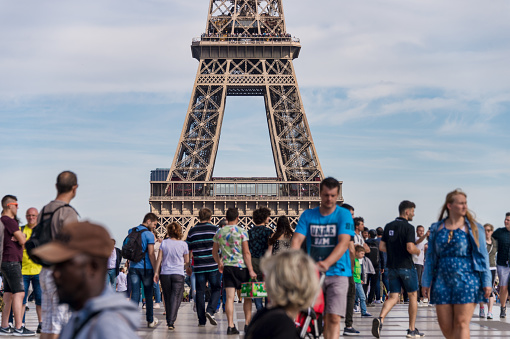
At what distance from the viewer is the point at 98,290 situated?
3021 millimetres

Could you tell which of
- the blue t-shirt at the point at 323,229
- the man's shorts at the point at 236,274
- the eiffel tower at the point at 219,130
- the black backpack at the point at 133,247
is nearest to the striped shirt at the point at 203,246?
the black backpack at the point at 133,247

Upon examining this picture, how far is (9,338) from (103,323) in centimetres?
938

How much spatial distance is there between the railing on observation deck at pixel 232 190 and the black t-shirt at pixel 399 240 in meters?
51.9

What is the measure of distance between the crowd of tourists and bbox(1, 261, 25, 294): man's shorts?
0.05ft

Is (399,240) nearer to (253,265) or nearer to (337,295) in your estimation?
(253,265)

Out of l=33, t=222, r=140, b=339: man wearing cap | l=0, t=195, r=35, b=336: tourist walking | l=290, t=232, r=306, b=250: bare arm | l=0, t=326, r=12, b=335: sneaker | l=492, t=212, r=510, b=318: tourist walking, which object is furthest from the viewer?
l=492, t=212, r=510, b=318: tourist walking

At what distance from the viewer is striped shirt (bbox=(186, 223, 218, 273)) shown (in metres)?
13.5

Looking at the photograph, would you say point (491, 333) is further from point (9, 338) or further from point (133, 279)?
point (9, 338)

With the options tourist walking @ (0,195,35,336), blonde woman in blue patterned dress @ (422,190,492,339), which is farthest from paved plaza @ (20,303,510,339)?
blonde woman in blue patterned dress @ (422,190,492,339)

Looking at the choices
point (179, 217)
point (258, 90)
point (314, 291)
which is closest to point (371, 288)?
point (314, 291)

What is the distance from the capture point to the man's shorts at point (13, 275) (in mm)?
11406

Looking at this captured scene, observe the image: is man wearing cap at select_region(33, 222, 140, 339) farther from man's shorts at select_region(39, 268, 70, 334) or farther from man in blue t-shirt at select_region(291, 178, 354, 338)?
man in blue t-shirt at select_region(291, 178, 354, 338)

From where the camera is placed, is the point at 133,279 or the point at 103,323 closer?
the point at 103,323

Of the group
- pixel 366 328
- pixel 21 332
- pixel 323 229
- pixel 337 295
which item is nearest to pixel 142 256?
pixel 21 332
